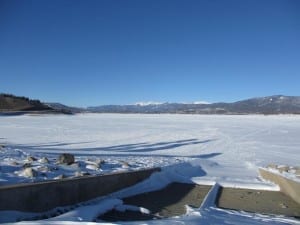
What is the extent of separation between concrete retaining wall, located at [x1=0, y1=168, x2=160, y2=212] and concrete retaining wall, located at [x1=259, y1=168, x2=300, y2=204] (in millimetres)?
3733

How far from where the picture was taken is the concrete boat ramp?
6605 mm

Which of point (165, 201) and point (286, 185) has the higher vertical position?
point (286, 185)

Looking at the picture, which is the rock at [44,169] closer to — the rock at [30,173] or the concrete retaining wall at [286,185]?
the rock at [30,173]

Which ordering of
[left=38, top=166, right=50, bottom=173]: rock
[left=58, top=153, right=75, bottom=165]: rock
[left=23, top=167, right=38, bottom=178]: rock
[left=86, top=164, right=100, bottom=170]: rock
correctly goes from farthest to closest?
[left=58, top=153, right=75, bottom=165]: rock, [left=86, top=164, right=100, bottom=170]: rock, [left=38, top=166, right=50, bottom=173]: rock, [left=23, top=167, right=38, bottom=178]: rock

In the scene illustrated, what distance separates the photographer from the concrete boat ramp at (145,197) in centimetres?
661

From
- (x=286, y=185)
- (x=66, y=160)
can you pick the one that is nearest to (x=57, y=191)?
(x=66, y=160)

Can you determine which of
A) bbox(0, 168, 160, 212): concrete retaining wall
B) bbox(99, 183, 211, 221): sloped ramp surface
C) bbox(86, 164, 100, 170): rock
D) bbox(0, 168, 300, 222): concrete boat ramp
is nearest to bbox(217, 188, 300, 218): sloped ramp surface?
bbox(0, 168, 300, 222): concrete boat ramp

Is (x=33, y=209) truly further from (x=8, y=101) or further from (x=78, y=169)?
(x=8, y=101)

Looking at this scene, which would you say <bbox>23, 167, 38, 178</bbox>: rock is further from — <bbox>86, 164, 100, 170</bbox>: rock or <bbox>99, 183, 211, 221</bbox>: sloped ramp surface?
<bbox>86, 164, 100, 170</bbox>: rock

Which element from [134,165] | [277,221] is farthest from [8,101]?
[277,221]

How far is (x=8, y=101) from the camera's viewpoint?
88000 mm

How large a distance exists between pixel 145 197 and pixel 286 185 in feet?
11.4

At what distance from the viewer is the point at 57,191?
722cm

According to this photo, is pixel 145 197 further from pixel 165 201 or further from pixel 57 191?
pixel 57 191
